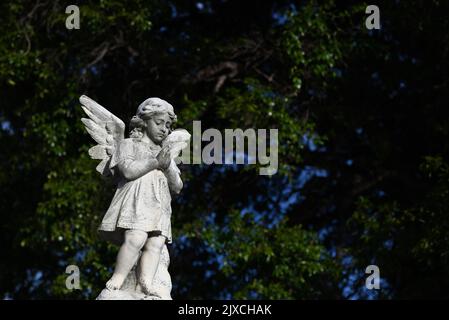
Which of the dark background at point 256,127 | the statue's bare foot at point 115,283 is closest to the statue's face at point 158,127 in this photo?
the statue's bare foot at point 115,283

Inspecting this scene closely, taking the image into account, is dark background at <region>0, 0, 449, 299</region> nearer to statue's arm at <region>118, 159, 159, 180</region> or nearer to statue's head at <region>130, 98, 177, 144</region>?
statue's head at <region>130, 98, 177, 144</region>

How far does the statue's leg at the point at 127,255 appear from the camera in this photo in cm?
1170

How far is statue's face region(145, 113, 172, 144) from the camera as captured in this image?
12.2 m

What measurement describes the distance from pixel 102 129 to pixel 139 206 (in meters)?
1.09

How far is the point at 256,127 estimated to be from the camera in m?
19.9

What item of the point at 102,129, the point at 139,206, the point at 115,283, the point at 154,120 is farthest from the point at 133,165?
the point at 115,283

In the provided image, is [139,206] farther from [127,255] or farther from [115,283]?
[115,283]

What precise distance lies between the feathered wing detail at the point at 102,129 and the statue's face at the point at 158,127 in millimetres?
377

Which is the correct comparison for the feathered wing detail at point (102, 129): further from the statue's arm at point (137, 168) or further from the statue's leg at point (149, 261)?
the statue's leg at point (149, 261)

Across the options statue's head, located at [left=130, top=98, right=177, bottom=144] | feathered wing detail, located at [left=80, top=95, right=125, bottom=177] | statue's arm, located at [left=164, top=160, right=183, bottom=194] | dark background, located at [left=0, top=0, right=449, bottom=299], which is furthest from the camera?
dark background, located at [left=0, top=0, right=449, bottom=299]

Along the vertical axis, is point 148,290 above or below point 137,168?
below

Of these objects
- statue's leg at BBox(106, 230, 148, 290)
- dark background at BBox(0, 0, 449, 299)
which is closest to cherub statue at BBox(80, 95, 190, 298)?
statue's leg at BBox(106, 230, 148, 290)

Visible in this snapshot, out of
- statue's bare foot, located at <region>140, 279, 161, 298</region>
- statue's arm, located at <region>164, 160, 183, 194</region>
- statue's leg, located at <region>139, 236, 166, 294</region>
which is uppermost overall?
statue's arm, located at <region>164, 160, 183, 194</region>
